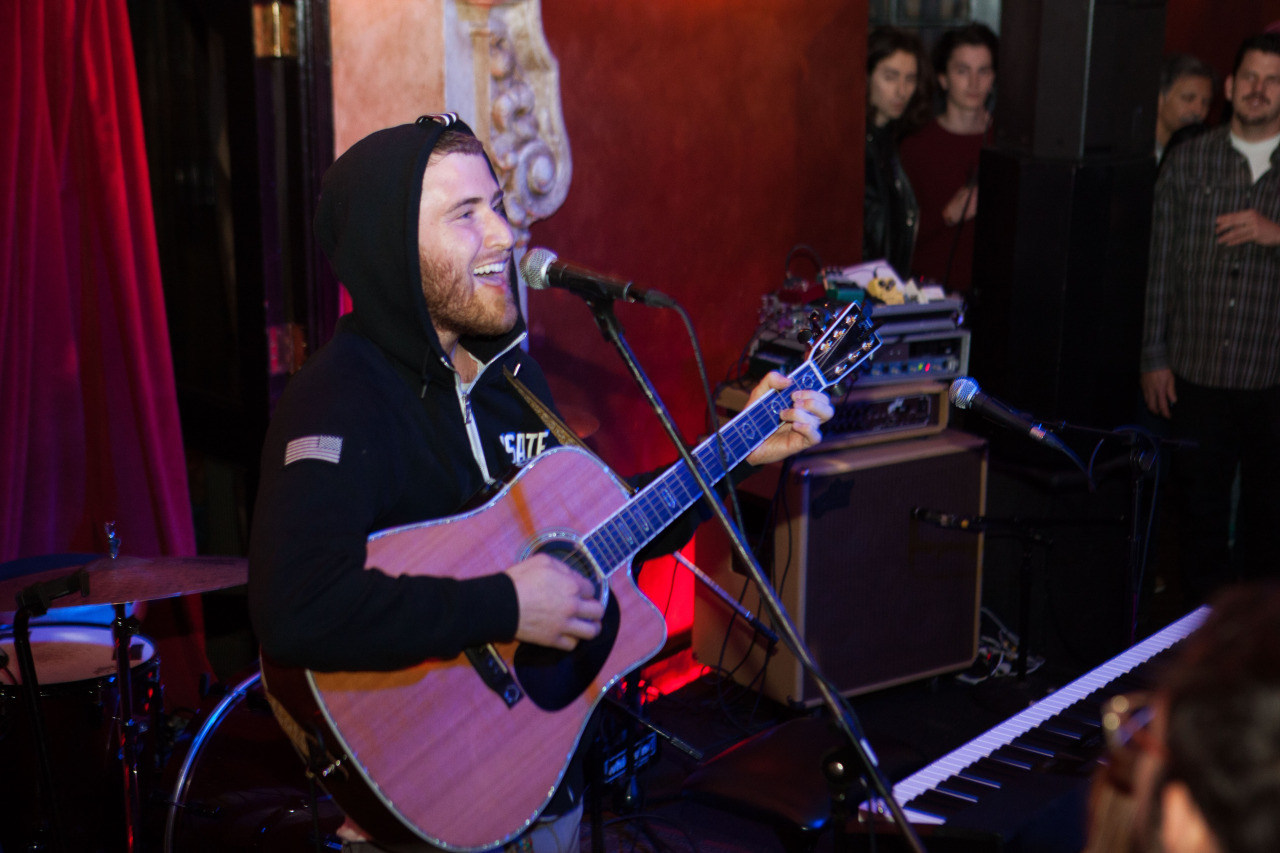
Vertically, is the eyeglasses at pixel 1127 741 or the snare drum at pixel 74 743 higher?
the eyeglasses at pixel 1127 741

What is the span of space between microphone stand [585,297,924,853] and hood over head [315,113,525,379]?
317mm

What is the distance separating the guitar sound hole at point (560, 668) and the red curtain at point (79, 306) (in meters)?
1.90

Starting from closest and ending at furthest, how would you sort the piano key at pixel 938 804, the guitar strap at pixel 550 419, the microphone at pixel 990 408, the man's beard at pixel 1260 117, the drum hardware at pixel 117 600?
the piano key at pixel 938 804 → the guitar strap at pixel 550 419 → the drum hardware at pixel 117 600 → the microphone at pixel 990 408 → the man's beard at pixel 1260 117

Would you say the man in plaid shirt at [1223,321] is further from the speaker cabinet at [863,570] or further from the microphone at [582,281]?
the microphone at [582,281]

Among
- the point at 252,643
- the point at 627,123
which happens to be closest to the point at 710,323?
the point at 627,123

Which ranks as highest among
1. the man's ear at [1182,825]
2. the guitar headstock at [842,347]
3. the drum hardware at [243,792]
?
the guitar headstock at [842,347]

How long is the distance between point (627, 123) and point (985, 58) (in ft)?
7.49

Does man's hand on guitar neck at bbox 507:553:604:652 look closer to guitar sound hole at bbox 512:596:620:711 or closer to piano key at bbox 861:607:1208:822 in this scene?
guitar sound hole at bbox 512:596:620:711

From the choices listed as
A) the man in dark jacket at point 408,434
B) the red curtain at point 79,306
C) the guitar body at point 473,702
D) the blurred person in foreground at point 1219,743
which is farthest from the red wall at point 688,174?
the blurred person in foreground at point 1219,743

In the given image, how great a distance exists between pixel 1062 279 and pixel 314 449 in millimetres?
3276

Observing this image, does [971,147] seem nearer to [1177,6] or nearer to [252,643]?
[1177,6]

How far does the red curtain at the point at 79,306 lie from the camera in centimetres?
306

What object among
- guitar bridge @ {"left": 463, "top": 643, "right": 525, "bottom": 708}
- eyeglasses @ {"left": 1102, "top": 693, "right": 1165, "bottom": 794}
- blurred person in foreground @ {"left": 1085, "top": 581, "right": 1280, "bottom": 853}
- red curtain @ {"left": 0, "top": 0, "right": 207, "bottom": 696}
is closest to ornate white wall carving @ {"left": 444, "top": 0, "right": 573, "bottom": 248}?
red curtain @ {"left": 0, "top": 0, "right": 207, "bottom": 696}

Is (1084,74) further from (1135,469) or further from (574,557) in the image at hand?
(574,557)
